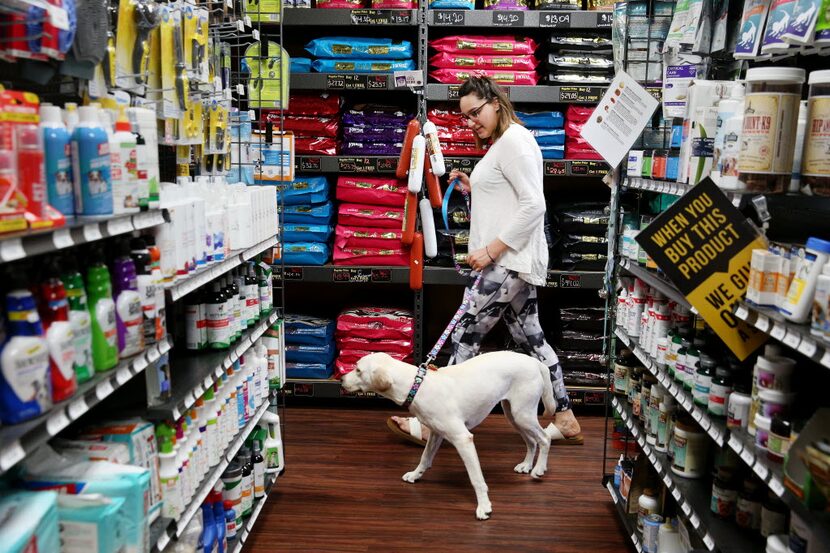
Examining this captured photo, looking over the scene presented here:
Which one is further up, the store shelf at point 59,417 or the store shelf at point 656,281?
the store shelf at point 656,281

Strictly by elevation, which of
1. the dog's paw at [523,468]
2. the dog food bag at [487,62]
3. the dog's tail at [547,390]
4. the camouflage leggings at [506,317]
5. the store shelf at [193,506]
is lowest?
the dog's paw at [523,468]

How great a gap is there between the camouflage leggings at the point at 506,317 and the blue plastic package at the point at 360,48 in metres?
1.67

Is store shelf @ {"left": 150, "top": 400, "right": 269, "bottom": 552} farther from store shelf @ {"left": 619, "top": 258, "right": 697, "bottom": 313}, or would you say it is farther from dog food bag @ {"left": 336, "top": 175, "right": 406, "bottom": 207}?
dog food bag @ {"left": 336, "top": 175, "right": 406, "bottom": 207}

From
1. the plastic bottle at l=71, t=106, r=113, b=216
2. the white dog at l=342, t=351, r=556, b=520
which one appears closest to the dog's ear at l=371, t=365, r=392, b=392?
the white dog at l=342, t=351, r=556, b=520

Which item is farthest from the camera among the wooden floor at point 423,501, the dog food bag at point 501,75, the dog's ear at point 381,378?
the dog food bag at point 501,75

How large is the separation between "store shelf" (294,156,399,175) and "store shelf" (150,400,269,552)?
2237 millimetres

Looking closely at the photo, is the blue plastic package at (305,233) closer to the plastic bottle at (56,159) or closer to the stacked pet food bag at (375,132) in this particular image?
the stacked pet food bag at (375,132)

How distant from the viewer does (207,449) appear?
2.84 m

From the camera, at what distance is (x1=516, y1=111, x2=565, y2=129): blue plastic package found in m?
5.33

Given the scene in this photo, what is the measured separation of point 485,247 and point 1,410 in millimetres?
3045

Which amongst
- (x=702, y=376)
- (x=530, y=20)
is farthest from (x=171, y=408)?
(x=530, y=20)

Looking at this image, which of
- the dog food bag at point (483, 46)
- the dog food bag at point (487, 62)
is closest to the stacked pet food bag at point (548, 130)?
the dog food bag at point (487, 62)

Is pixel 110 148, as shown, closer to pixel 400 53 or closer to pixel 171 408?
pixel 171 408

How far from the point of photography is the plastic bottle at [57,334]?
1722mm
